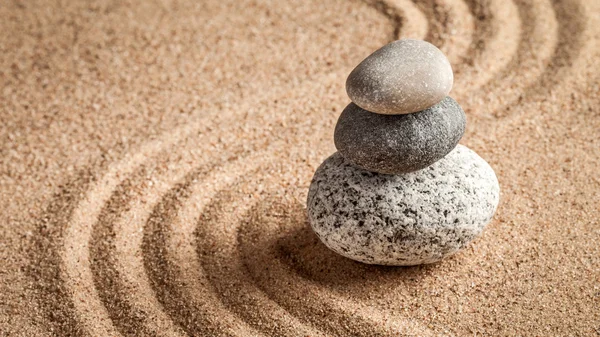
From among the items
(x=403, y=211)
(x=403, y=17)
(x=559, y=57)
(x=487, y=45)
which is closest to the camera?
(x=403, y=211)

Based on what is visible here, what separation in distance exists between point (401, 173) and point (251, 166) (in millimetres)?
1043

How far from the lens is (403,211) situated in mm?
2754

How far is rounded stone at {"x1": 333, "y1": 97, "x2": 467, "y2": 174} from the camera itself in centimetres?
266

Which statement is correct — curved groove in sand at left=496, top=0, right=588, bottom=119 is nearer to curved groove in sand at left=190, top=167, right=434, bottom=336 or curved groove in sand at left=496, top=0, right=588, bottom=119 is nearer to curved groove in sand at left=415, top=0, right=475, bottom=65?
curved groove in sand at left=415, top=0, right=475, bottom=65

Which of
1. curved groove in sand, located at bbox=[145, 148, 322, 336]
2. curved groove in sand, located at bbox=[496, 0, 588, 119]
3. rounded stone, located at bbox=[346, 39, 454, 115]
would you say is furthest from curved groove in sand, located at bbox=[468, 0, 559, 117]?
curved groove in sand, located at bbox=[145, 148, 322, 336]

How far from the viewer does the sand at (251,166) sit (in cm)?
289

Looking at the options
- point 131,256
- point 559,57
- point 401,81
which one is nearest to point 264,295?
point 131,256

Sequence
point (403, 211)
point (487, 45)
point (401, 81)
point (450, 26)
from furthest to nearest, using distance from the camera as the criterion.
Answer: point (450, 26) → point (487, 45) → point (403, 211) → point (401, 81)

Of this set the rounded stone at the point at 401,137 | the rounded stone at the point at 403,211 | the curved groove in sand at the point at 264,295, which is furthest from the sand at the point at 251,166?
the rounded stone at the point at 401,137

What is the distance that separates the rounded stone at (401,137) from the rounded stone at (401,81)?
2.7 inches

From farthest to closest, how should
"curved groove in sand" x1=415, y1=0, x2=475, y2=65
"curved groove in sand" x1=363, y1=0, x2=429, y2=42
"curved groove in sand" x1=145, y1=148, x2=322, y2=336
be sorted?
"curved groove in sand" x1=363, y1=0, x2=429, y2=42
"curved groove in sand" x1=415, y1=0, x2=475, y2=65
"curved groove in sand" x1=145, y1=148, x2=322, y2=336

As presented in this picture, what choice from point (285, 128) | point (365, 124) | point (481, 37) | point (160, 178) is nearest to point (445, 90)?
point (365, 124)

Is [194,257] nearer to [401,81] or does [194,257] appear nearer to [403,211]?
[403,211]

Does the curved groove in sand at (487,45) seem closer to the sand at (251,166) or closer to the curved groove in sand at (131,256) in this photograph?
the sand at (251,166)
